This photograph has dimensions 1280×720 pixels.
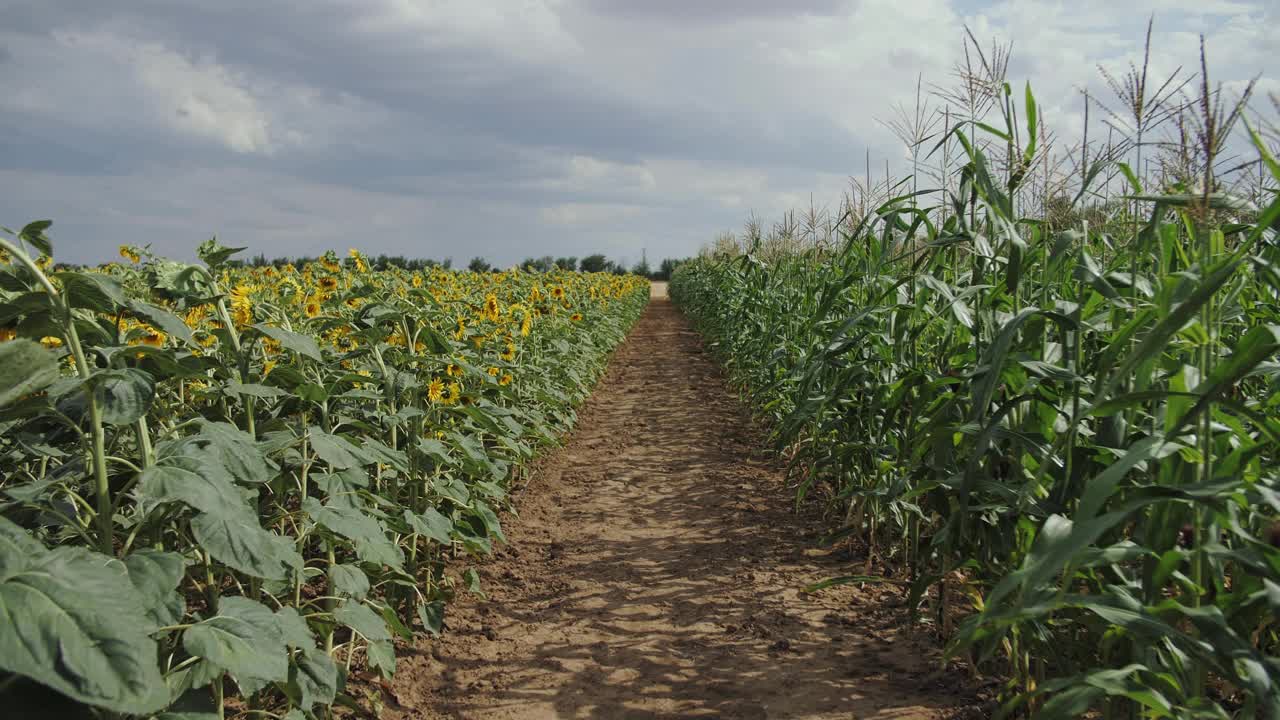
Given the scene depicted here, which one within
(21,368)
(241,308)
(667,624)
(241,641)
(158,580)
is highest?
(241,308)

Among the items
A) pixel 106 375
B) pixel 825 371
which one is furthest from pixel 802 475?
pixel 106 375

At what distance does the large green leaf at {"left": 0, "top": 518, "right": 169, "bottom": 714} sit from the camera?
1199 millimetres

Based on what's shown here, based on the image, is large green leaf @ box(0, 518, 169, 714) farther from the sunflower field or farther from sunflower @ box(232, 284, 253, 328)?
sunflower @ box(232, 284, 253, 328)

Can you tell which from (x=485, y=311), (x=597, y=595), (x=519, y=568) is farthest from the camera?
A: (x=485, y=311)

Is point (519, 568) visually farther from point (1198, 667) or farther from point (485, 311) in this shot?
point (1198, 667)

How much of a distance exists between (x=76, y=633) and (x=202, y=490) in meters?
0.44

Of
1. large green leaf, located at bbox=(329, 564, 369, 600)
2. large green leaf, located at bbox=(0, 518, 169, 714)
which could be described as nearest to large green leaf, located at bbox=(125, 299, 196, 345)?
large green leaf, located at bbox=(0, 518, 169, 714)

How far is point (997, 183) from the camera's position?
2.72 m

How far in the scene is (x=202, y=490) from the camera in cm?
165

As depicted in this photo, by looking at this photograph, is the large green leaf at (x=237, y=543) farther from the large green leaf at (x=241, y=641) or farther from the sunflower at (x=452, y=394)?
the sunflower at (x=452, y=394)

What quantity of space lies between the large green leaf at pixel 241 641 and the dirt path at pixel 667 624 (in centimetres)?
133

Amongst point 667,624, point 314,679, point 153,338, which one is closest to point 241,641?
point 314,679

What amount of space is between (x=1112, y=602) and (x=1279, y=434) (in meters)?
0.57

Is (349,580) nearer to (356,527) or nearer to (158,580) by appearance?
(356,527)
